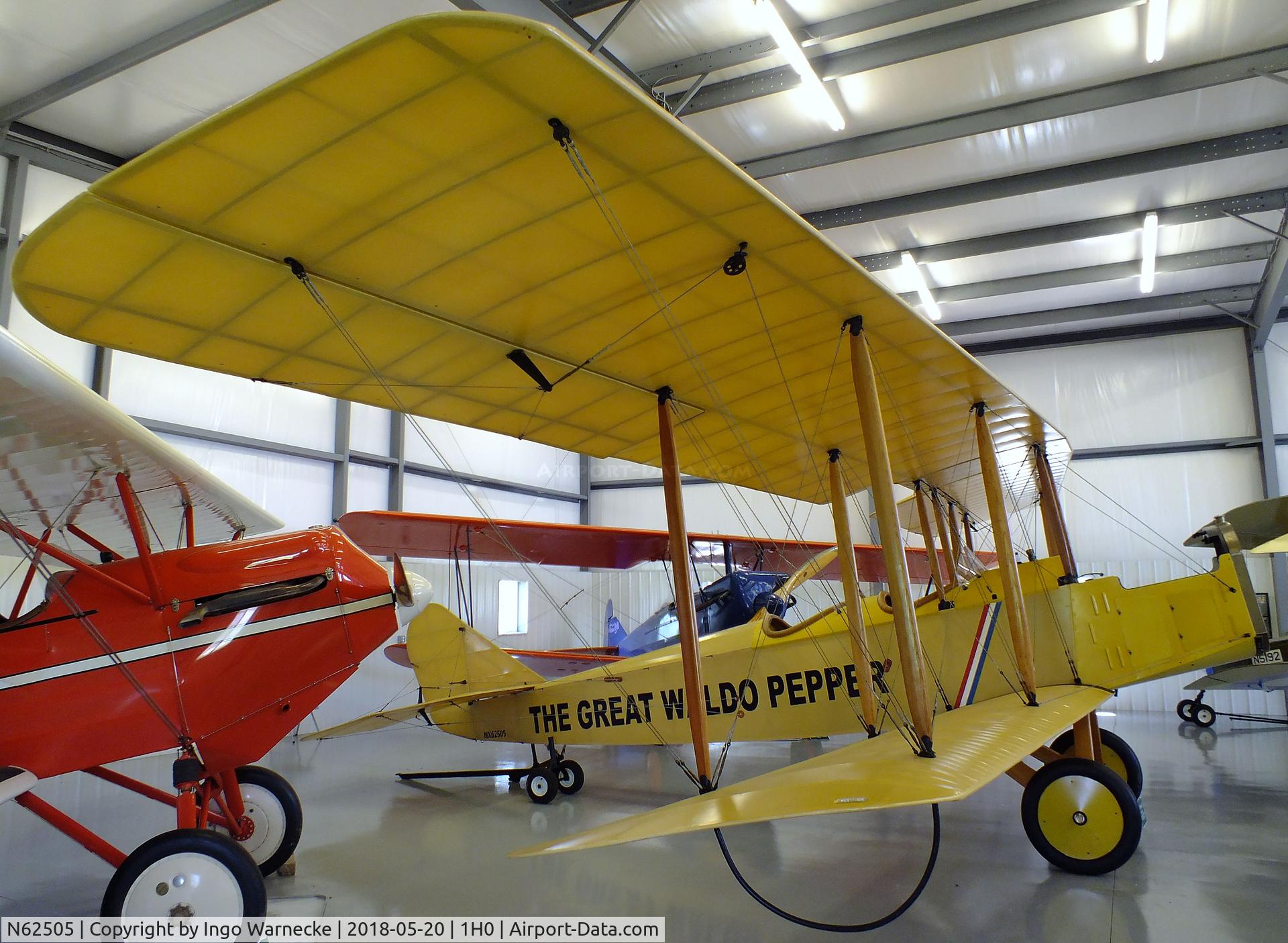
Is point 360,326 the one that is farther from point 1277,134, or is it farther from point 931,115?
point 1277,134

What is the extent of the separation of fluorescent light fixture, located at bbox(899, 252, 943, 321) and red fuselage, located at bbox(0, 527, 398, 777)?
10.1 metres

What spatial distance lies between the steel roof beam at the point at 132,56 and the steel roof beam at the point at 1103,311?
1102cm

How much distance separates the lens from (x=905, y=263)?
11.6 meters

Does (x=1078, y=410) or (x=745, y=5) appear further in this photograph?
(x=1078, y=410)

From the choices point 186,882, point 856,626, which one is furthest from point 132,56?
point 856,626

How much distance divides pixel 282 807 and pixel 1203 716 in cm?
1138

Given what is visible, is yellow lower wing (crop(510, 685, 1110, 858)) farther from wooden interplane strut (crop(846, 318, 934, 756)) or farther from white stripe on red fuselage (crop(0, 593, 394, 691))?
white stripe on red fuselage (crop(0, 593, 394, 691))

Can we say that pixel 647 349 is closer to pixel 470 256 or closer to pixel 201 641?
pixel 470 256

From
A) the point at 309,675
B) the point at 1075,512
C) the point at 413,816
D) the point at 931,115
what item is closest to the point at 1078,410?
the point at 1075,512

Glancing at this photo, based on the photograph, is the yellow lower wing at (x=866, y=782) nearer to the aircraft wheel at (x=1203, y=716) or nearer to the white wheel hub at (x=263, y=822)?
the white wheel hub at (x=263, y=822)

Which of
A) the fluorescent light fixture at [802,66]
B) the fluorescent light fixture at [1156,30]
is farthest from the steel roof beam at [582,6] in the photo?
the fluorescent light fixture at [1156,30]

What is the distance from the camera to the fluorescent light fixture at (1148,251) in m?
10.3

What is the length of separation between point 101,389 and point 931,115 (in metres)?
10.6

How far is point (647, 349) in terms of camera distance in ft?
13.6
